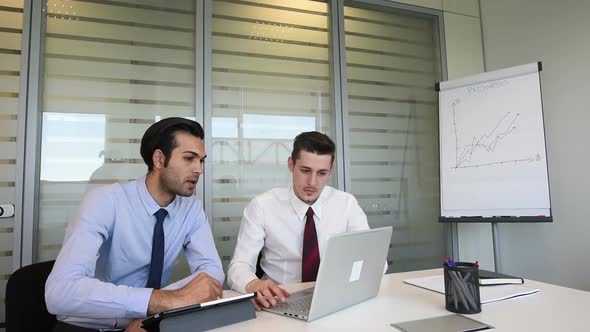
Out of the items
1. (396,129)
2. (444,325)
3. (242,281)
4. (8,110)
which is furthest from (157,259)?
(396,129)

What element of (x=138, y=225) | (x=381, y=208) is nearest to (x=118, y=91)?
(x=138, y=225)

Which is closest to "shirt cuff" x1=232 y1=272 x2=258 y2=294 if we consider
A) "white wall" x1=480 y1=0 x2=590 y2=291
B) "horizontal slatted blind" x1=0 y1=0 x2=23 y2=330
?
"horizontal slatted blind" x1=0 y1=0 x2=23 y2=330

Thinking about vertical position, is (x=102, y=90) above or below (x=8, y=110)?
above

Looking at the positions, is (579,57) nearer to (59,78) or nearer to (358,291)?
(358,291)

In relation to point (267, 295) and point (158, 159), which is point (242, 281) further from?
point (158, 159)

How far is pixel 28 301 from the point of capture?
4.04ft

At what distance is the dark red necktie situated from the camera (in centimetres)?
171

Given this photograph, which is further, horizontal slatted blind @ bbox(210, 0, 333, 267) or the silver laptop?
→ horizontal slatted blind @ bbox(210, 0, 333, 267)

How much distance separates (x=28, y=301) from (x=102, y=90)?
1.74 meters

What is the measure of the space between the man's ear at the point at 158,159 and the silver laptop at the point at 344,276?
29.6 inches

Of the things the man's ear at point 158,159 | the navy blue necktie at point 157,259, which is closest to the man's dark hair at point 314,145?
the man's ear at point 158,159

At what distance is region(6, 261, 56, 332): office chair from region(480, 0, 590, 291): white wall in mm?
3199

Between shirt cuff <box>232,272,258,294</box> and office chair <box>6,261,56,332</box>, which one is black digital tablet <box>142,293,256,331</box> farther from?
office chair <box>6,261,56,332</box>

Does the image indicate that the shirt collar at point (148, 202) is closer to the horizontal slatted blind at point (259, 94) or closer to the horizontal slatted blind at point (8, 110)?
the horizontal slatted blind at point (259, 94)
